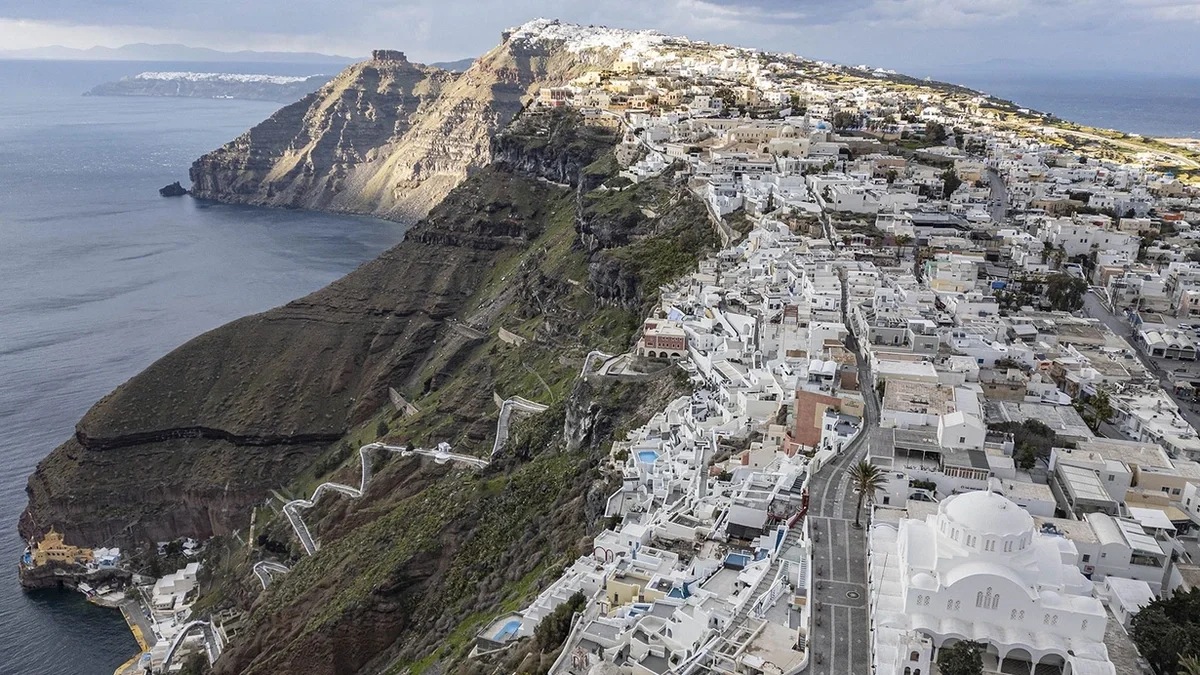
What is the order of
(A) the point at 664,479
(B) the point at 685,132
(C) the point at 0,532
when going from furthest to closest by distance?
(B) the point at 685,132, (C) the point at 0,532, (A) the point at 664,479

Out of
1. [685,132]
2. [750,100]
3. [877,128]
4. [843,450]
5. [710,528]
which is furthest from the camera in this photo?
[750,100]

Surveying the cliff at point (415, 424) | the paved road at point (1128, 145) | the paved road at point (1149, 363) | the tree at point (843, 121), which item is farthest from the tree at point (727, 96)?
the paved road at point (1149, 363)

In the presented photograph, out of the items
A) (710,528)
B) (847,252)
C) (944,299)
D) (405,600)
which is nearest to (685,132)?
(847,252)

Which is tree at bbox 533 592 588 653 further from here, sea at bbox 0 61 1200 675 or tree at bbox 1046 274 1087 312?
tree at bbox 1046 274 1087 312

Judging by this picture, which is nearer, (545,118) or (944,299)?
(944,299)

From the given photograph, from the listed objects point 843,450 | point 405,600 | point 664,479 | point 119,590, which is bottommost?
point 119,590

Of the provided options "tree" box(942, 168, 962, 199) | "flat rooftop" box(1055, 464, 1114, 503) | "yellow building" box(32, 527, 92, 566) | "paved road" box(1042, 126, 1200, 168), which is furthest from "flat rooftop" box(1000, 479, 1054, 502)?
"paved road" box(1042, 126, 1200, 168)

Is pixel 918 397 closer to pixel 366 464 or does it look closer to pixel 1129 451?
pixel 1129 451

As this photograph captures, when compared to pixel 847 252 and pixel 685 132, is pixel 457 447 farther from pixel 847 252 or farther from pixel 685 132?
pixel 685 132
